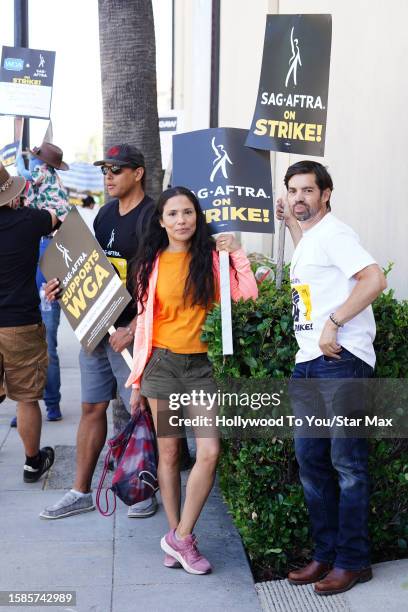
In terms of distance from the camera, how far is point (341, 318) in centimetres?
363

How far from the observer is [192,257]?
4230 mm

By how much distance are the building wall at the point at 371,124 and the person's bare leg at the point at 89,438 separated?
192 centimetres

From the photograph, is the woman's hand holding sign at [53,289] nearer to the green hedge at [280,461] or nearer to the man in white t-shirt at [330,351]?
the green hedge at [280,461]

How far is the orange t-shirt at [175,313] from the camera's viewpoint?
4199 millimetres

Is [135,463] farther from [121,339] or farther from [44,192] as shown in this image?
[44,192]

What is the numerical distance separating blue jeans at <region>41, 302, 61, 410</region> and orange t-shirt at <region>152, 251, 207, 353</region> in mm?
2908

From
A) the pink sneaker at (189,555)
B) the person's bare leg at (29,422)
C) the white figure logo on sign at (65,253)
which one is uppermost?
the white figure logo on sign at (65,253)

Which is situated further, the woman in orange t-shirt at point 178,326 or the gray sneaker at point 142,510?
the gray sneaker at point 142,510

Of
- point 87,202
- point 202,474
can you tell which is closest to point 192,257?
point 202,474

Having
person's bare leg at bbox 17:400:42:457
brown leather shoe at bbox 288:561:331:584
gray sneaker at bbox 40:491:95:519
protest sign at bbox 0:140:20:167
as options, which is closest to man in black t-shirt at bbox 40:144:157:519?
gray sneaker at bbox 40:491:95:519

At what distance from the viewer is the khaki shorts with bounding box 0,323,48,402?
530 centimetres

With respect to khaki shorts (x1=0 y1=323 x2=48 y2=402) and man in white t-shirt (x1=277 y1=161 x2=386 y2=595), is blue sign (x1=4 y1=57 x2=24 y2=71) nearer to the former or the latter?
khaki shorts (x1=0 y1=323 x2=48 y2=402)

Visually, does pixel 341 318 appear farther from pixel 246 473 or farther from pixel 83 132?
pixel 83 132

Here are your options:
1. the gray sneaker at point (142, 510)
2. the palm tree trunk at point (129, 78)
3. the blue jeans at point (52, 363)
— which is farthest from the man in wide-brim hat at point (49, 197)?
the gray sneaker at point (142, 510)
